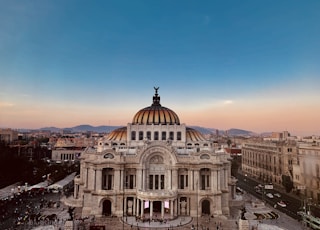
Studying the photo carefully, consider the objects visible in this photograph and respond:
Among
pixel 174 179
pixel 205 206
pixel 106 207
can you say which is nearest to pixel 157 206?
pixel 174 179

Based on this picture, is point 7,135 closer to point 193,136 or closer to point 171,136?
point 171,136

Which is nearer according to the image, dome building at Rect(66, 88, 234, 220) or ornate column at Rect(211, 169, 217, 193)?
dome building at Rect(66, 88, 234, 220)

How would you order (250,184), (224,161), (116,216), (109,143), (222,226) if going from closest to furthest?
(222,226), (116,216), (224,161), (109,143), (250,184)

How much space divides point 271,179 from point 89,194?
2239 inches

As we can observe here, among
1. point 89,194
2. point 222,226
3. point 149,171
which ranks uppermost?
point 149,171

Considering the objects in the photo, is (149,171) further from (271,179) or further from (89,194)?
(271,179)

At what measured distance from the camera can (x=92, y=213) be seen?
5138 centimetres

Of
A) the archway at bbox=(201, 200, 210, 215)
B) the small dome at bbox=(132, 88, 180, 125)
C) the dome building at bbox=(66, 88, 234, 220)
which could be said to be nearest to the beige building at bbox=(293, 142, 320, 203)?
the dome building at bbox=(66, 88, 234, 220)

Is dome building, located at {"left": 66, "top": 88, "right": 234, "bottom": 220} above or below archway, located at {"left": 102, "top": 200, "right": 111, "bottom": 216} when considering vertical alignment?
above

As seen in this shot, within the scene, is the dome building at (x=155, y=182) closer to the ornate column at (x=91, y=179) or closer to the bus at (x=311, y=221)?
the ornate column at (x=91, y=179)

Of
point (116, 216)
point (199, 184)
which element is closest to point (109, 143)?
point (116, 216)

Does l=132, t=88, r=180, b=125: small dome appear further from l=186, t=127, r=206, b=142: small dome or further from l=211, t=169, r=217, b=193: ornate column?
l=211, t=169, r=217, b=193: ornate column

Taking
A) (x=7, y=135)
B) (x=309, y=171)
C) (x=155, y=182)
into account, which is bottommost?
(x=155, y=182)

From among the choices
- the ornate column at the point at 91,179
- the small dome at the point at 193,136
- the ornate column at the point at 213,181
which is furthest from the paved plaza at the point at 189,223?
the small dome at the point at 193,136
